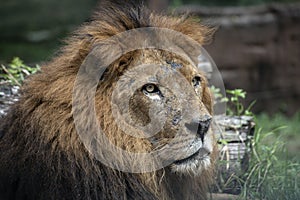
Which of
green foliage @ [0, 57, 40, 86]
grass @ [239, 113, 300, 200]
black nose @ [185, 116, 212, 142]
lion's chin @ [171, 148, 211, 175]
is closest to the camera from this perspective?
black nose @ [185, 116, 212, 142]

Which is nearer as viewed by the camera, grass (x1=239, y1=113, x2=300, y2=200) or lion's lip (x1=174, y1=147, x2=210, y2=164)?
lion's lip (x1=174, y1=147, x2=210, y2=164)

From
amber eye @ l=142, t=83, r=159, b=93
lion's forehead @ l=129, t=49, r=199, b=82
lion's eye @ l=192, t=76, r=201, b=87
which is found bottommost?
amber eye @ l=142, t=83, r=159, b=93

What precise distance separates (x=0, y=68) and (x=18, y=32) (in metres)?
7.09

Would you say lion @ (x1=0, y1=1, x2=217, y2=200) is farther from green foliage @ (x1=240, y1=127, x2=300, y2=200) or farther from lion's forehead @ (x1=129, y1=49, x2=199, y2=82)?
green foliage @ (x1=240, y1=127, x2=300, y2=200)

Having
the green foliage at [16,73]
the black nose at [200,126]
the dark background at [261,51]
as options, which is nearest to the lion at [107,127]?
the black nose at [200,126]

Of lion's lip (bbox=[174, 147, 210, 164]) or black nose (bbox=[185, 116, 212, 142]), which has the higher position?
black nose (bbox=[185, 116, 212, 142])

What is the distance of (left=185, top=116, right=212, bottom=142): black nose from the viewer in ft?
11.9

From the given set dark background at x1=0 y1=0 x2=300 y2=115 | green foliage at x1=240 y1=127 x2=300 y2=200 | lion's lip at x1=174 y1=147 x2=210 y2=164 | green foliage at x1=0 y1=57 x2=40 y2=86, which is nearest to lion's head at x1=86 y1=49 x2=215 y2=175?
lion's lip at x1=174 y1=147 x2=210 y2=164

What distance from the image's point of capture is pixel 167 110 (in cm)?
375

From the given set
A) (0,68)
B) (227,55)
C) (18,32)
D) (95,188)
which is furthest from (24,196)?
(18,32)

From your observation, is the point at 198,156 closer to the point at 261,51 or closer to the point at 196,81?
the point at 196,81

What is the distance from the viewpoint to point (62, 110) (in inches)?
150

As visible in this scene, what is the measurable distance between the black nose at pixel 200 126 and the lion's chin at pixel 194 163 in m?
0.10

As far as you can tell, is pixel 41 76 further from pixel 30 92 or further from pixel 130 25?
pixel 130 25
